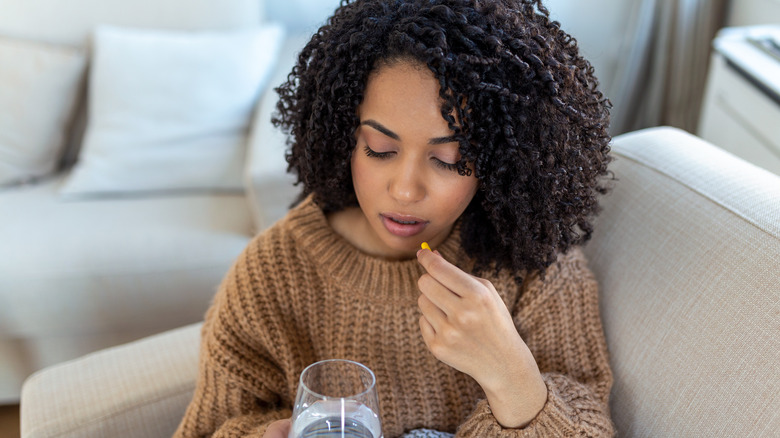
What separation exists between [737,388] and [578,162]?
1.03 ft

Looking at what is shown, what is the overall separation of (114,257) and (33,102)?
1.99 feet

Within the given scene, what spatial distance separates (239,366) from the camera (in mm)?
927

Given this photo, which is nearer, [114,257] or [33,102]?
[114,257]

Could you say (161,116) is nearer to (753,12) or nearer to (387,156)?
(387,156)

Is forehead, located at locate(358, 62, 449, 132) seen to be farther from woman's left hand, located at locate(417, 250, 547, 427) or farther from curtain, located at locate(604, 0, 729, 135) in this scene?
curtain, located at locate(604, 0, 729, 135)

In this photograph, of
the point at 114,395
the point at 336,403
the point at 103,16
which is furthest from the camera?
the point at 103,16

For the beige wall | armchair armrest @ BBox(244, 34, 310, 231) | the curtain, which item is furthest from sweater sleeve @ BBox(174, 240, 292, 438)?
the curtain

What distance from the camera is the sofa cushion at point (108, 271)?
1.59m

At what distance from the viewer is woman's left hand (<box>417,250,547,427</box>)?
30.0 inches

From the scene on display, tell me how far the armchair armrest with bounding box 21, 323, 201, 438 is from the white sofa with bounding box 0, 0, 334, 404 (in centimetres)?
46

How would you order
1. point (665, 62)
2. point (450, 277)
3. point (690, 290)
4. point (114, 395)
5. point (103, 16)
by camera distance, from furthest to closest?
point (665, 62), point (103, 16), point (114, 395), point (690, 290), point (450, 277)

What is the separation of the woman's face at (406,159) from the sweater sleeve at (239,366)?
0.21m

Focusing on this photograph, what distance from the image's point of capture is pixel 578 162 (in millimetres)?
847

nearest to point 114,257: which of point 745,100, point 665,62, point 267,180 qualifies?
point 267,180
